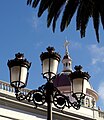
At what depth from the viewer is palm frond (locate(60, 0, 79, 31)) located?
43.9 ft

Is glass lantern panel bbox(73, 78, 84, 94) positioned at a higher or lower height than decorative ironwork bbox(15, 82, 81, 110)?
higher

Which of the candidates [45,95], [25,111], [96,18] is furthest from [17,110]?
[45,95]

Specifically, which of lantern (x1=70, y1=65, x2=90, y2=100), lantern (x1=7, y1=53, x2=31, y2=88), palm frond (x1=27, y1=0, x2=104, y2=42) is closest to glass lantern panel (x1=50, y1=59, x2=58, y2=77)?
lantern (x1=7, y1=53, x2=31, y2=88)

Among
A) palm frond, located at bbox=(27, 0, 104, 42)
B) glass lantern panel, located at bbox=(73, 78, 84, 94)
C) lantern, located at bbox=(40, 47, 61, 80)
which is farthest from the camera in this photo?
palm frond, located at bbox=(27, 0, 104, 42)

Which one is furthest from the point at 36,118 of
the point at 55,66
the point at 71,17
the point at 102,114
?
the point at 55,66

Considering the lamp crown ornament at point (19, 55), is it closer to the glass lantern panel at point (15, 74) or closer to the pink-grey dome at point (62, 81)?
the glass lantern panel at point (15, 74)

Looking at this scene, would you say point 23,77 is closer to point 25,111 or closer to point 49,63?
point 49,63

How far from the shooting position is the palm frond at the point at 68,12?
1338cm

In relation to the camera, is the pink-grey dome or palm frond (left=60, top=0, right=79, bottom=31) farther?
the pink-grey dome

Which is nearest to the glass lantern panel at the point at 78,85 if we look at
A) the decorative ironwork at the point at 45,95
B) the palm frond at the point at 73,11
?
the decorative ironwork at the point at 45,95

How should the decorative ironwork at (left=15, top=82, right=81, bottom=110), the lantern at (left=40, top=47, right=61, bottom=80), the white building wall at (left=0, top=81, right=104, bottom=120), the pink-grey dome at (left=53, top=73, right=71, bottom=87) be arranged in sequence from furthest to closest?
the pink-grey dome at (left=53, top=73, right=71, bottom=87), the white building wall at (left=0, top=81, right=104, bottom=120), the lantern at (left=40, top=47, right=61, bottom=80), the decorative ironwork at (left=15, top=82, right=81, bottom=110)

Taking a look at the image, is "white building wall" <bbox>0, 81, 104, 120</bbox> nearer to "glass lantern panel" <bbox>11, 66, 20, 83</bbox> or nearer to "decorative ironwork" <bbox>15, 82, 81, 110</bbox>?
"decorative ironwork" <bbox>15, 82, 81, 110</bbox>

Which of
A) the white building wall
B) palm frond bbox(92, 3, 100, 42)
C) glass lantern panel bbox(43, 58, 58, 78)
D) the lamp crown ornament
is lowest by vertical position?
glass lantern panel bbox(43, 58, 58, 78)

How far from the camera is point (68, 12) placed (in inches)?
535
